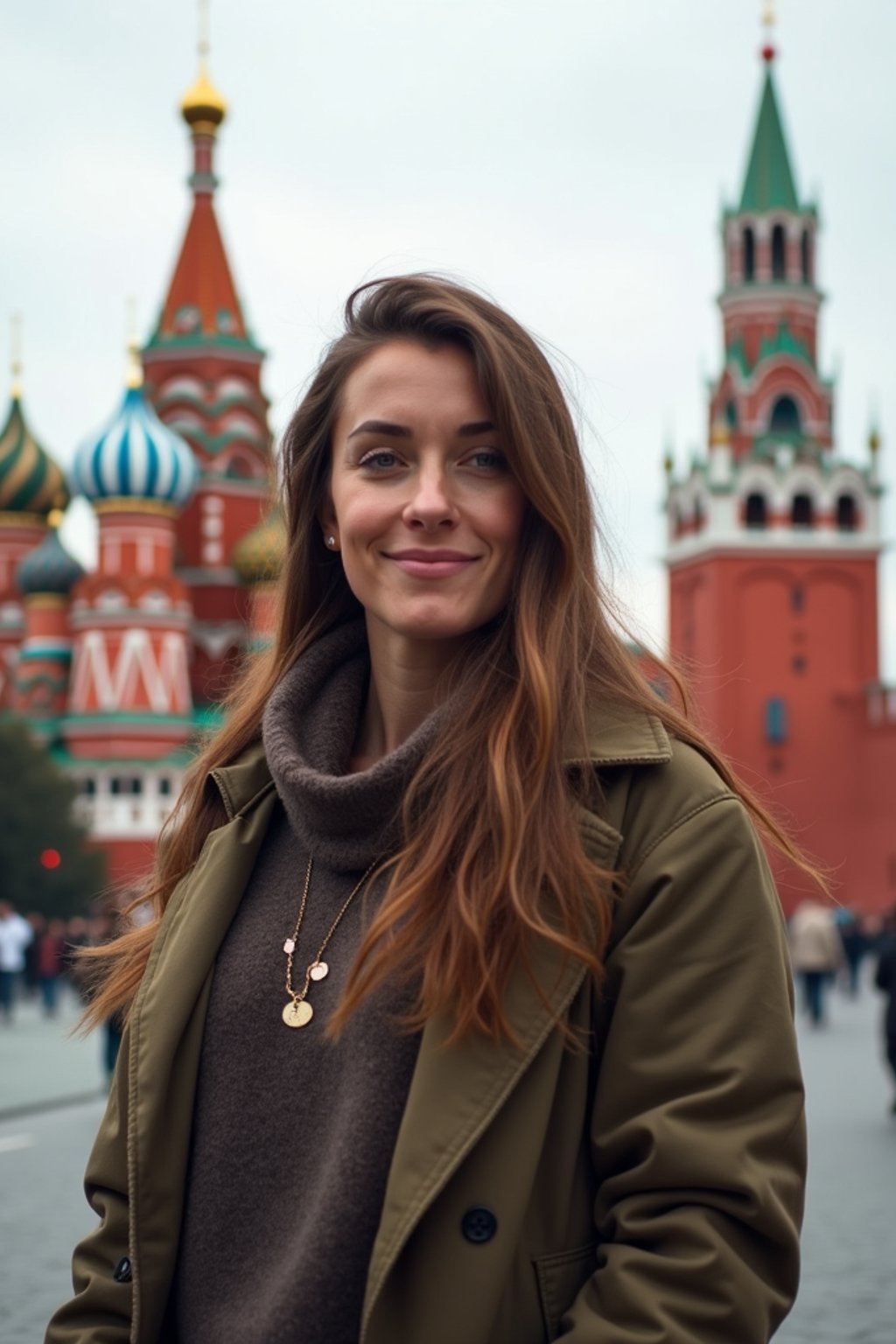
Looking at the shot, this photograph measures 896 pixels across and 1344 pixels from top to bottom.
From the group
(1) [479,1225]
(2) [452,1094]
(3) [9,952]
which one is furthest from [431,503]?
(3) [9,952]

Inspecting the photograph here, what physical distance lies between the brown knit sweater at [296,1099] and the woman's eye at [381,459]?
31 cm

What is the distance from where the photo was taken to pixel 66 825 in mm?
38156

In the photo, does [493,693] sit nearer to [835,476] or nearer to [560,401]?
[560,401]

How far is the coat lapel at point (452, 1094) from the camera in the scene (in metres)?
1.88

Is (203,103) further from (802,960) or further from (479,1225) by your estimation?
(479,1225)

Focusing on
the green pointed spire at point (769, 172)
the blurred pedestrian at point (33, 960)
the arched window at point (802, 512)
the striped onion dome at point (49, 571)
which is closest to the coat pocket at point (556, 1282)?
the blurred pedestrian at point (33, 960)

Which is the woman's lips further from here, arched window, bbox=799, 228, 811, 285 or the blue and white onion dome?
arched window, bbox=799, 228, 811, 285

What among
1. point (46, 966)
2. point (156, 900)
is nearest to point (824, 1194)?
point (156, 900)

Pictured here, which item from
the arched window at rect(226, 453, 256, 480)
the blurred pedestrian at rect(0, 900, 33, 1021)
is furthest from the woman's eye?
Answer: the arched window at rect(226, 453, 256, 480)

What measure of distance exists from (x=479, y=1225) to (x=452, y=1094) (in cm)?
12

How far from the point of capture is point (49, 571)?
152 feet

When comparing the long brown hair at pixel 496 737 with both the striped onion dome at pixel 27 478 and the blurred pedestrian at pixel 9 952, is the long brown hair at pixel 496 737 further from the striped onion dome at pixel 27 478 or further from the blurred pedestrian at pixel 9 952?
the striped onion dome at pixel 27 478

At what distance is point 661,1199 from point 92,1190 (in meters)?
0.71

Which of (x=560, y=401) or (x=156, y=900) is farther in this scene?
(x=156, y=900)
